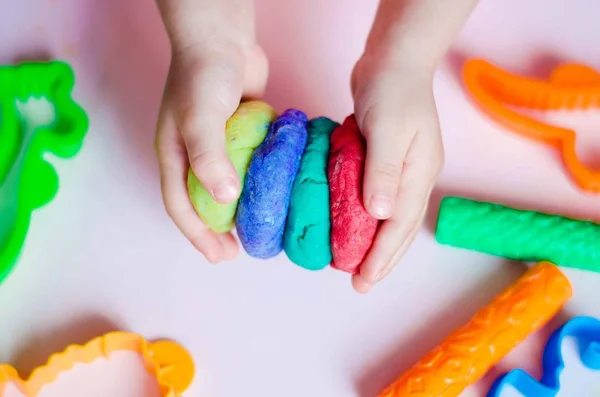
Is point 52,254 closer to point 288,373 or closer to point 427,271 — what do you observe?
point 288,373

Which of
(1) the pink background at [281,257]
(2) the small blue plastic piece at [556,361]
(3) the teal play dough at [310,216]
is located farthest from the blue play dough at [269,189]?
(2) the small blue plastic piece at [556,361]

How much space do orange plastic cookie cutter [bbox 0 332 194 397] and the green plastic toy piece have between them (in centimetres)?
31

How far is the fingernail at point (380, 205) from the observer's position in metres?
0.57

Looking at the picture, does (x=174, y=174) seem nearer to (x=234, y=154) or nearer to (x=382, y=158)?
(x=234, y=154)

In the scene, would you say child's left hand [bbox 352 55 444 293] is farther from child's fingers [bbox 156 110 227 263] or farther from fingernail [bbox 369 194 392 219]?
child's fingers [bbox 156 110 227 263]

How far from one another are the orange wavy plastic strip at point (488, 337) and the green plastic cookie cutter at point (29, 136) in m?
0.45

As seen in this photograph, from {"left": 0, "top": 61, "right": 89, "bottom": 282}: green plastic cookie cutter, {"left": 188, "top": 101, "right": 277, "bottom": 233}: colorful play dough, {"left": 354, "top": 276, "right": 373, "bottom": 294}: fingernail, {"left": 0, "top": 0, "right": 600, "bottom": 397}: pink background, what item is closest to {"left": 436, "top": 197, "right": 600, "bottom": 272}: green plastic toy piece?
{"left": 0, "top": 0, "right": 600, "bottom": 397}: pink background

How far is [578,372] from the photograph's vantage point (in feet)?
2.26

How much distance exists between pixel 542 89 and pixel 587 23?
0.17 metres

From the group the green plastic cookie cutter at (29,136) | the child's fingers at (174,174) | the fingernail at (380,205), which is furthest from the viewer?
the green plastic cookie cutter at (29,136)

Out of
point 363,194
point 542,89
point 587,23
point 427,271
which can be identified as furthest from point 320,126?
point 587,23

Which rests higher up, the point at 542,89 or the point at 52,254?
the point at 542,89

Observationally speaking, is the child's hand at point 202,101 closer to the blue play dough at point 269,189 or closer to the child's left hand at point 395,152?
the blue play dough at point 269,189

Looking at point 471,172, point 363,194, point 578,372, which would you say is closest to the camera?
point 363,194
